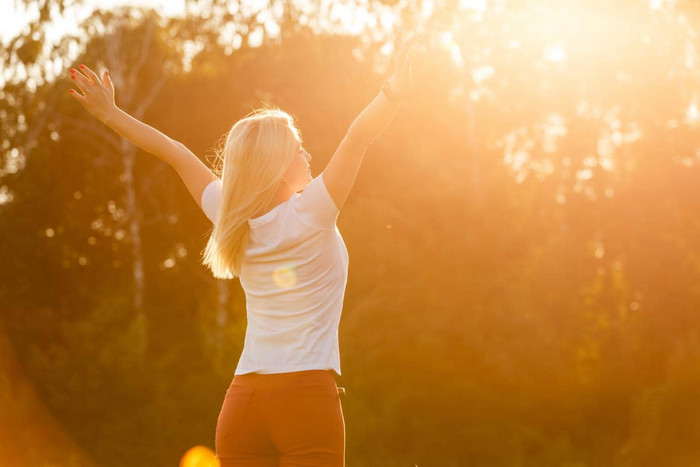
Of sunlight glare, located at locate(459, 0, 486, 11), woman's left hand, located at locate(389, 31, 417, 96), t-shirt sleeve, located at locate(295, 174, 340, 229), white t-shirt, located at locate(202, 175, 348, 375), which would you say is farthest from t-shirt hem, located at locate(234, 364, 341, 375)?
sunlight glare, located at locate(459, 0, 486, 11)

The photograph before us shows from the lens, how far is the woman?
2.03 meters

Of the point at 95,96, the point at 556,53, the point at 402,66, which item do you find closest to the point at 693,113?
the point at 556,53

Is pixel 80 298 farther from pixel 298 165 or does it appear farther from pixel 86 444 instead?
pixel 298 165

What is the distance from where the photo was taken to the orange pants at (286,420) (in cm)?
203

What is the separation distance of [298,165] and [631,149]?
16.9 m

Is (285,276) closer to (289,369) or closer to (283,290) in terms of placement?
(283,290)

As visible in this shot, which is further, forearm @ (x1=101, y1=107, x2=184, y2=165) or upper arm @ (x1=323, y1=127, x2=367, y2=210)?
forearm @ (x1=101, y1=107, x2=184, y2=165)

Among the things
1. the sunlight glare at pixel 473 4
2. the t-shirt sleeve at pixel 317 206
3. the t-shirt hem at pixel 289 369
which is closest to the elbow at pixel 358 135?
the t-shirt sleeve at pixel 317 206

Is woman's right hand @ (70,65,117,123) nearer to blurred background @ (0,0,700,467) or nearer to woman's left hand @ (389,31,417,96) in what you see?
woman's left hand @ (389,31,417,96)

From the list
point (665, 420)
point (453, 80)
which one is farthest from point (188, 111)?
point (665, 420)

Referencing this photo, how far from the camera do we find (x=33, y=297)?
22.4m

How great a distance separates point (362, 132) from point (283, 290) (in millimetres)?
416

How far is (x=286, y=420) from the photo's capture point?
203cm

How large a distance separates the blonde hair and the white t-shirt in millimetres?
39
